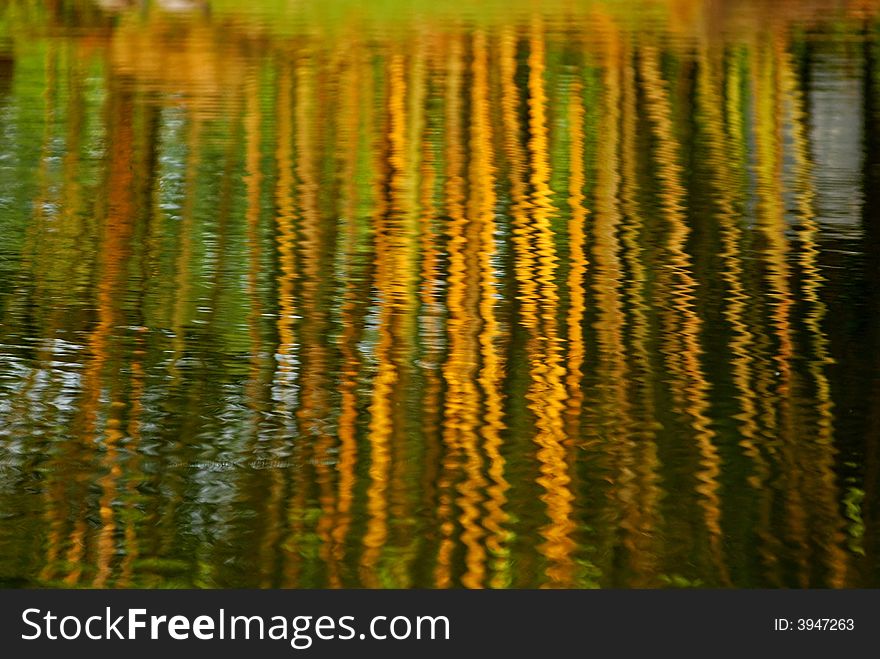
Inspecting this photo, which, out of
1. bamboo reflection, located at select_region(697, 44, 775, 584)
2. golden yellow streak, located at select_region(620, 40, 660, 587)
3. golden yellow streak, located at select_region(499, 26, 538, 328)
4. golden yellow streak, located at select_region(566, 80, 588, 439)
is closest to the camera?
golden yellow streak, located at select_region(620, 40, 660, 587)

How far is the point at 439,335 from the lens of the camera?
507 centimetres

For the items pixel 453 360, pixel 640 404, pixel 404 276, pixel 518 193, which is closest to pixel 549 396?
pixel 640 404

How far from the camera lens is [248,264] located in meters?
5.91

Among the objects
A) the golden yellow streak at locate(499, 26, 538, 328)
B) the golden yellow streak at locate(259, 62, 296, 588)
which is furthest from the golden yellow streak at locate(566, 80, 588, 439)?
the golden yellow streak at locate(259, 62, 296, 588)

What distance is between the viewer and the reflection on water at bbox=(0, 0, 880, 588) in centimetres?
359

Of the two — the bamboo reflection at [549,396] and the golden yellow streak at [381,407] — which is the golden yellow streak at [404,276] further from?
the bamboo reflection at [549,396]

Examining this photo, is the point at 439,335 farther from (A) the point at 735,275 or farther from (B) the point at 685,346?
(A) the point at 735,275

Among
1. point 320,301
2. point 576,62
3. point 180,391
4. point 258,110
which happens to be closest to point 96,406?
point 180,391

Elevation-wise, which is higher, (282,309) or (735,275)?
(282,309)

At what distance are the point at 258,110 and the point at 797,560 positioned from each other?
20.6ft

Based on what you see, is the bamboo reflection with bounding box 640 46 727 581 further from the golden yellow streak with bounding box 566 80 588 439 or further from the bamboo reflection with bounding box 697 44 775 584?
the golden yellow streak with bounding box 566 80 588 439

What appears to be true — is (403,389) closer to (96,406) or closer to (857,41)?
(96,406)

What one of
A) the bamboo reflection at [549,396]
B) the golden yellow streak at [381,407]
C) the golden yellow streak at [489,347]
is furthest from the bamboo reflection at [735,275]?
the golden yellow streak at [381,407]

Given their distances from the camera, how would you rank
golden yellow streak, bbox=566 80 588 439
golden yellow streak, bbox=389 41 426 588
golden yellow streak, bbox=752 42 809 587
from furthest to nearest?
1. golden yellow streak, bbox=566 80 588 439
2. golden yellow streak, bbox=752 42 809 587
3. golden yellow streak, bbox=389 41 426 588
